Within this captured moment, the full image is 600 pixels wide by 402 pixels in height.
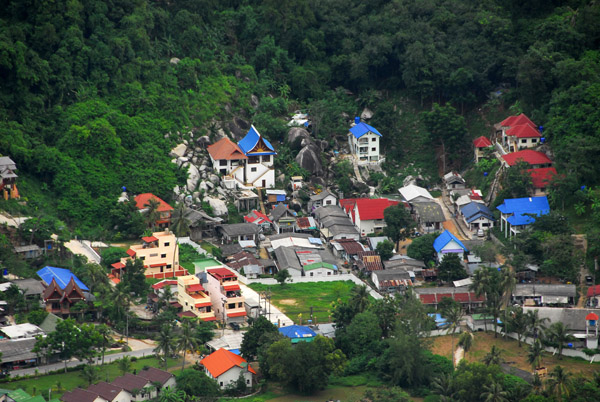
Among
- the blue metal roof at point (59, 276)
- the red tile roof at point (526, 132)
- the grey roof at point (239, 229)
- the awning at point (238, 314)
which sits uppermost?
the red tile roof at point (526, 132)

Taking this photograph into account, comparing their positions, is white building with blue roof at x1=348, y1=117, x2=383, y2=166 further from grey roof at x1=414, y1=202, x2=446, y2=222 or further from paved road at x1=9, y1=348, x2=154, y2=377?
paved road at x1=9, y1=348, x2=154, y2=377

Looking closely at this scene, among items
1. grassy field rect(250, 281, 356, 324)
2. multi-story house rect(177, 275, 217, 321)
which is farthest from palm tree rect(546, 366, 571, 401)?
multi-story house rect(177, 275, 217, 321)

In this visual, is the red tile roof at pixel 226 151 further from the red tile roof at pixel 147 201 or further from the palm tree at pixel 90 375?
the palm tree at pixel 90 375

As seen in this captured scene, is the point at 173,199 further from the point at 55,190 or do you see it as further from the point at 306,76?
the point at 306,76

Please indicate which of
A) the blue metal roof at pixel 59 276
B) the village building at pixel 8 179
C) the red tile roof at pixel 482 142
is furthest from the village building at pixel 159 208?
the red tile roof at pixel 482 142

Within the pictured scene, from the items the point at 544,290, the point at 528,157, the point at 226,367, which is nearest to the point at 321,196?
the point at 528,157

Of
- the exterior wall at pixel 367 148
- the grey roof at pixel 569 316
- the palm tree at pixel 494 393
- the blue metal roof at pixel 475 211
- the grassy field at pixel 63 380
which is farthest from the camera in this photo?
the exterior wall at pixel 367 148

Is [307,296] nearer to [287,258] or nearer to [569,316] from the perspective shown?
[287,258]
